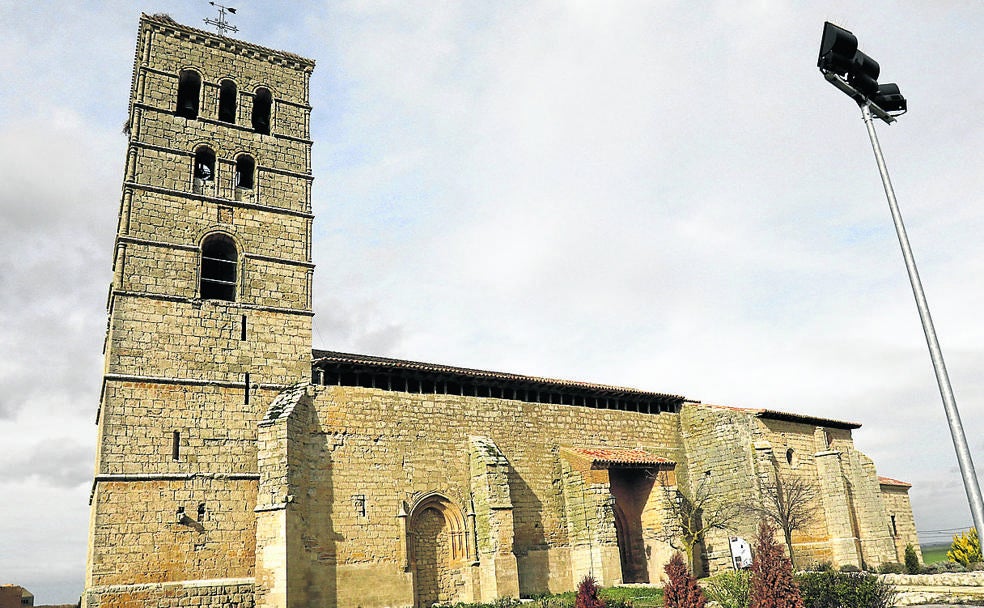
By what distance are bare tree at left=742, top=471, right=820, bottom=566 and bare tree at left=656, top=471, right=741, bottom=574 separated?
3.28 ft

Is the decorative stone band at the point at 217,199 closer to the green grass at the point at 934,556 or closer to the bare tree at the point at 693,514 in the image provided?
the bare tree at the point at 693,514

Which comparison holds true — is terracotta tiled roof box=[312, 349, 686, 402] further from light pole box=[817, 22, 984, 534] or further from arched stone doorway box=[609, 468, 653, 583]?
light pole box=[817, 22, 984, 534]

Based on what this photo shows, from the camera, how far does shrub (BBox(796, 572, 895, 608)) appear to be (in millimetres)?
15500

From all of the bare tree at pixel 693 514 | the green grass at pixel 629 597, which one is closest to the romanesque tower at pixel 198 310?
the green grass at pixel 629 597

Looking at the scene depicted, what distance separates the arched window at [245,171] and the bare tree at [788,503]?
70.0 feet

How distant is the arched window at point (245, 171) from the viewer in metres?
24.6

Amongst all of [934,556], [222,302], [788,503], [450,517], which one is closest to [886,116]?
[450,517]

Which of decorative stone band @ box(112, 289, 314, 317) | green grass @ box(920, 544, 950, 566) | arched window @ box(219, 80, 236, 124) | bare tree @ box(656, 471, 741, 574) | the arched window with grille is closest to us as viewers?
decorative stone band @ box(112, 289, 314, 317)

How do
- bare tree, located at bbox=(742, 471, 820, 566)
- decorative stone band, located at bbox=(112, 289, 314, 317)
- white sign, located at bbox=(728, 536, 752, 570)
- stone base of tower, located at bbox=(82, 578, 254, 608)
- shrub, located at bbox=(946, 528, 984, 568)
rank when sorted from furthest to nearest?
1. shrub, located at bbox=(946, 528, 984, 568)
2. bare tree, located at bbox=(742, 471, 820, 566)
3. white sign, located at bbox=(728, 536, 752, 570)
4. decorative stone band, located at bbox=(112, 289, 314, 317)
5. stone base of tower, located at bbox=(82, 578, 254, 608)

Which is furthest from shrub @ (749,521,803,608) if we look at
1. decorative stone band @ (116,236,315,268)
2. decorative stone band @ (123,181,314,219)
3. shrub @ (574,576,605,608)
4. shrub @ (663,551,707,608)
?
decorative stone band @ (123,181,314,219)

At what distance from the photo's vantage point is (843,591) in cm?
1560

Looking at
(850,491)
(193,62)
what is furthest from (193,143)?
(850,491)

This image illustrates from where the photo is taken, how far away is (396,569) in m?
21.7

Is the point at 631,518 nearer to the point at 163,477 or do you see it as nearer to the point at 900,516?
the point at 163,477
